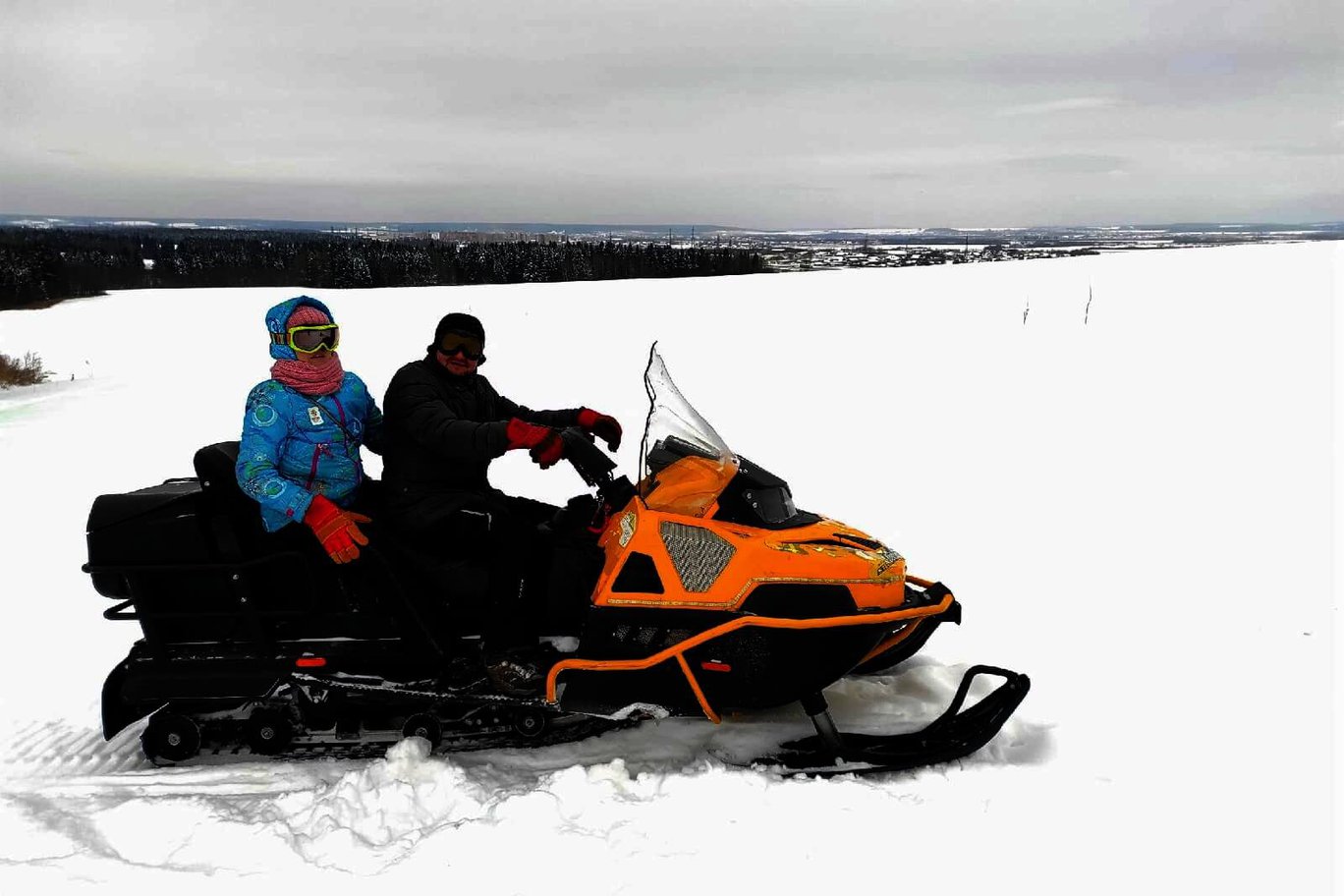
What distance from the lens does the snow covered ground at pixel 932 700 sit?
262 cm

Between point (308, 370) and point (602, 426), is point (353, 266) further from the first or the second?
point (602, 426)

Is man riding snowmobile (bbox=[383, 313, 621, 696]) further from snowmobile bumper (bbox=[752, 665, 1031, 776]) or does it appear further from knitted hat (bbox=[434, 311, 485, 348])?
snowmobile bumper (bbox=[752, 665, 1031, 776])

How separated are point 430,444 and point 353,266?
54750 mm

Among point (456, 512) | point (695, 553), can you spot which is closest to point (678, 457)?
point (695, 553)

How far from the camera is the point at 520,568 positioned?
3.36 metres

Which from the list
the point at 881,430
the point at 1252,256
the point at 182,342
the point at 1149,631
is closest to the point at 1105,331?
the point at 881,430

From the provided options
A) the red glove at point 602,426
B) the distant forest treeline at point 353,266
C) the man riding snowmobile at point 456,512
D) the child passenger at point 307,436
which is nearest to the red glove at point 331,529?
the child passenger at point 307,436

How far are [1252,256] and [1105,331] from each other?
51.0ft

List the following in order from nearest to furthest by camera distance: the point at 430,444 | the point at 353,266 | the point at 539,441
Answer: the point at 539,441 → the point at 430,444 → the point at 353,266

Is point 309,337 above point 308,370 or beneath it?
above

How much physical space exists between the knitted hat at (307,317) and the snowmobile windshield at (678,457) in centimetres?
127

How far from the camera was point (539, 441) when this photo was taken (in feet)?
9.59

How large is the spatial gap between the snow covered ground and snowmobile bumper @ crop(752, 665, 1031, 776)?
9 centimetres

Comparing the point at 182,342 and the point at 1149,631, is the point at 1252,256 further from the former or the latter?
the point at 182,342
